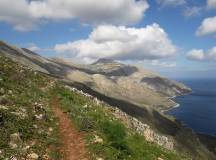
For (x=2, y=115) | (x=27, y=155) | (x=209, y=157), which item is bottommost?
(x=209, y=157)

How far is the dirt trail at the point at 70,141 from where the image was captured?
23188 millimetres

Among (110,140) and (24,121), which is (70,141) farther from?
(24,121)

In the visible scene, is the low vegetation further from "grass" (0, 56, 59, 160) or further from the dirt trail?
the dirt trail

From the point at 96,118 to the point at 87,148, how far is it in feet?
25.6

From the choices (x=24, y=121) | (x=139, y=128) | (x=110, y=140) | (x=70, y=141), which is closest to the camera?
(x=110, y=140)

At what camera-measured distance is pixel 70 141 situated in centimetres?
2589

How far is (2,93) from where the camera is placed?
31.8m

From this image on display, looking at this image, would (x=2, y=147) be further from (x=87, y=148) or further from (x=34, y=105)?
(x=34, y=105)

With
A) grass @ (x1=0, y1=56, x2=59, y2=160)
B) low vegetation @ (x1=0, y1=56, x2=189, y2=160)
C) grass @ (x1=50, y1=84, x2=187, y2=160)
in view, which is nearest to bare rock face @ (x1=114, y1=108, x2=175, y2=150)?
grass @ (x1=50, y1=84, x2=187, y2=160)

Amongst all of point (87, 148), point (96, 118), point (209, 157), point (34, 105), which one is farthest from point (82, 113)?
point (209, 157)

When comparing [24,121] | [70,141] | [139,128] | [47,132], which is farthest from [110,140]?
[139,128]

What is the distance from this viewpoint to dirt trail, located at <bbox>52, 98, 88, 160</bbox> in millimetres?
23188

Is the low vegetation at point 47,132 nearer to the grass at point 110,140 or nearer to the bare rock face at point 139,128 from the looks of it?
the grass at point 110,140

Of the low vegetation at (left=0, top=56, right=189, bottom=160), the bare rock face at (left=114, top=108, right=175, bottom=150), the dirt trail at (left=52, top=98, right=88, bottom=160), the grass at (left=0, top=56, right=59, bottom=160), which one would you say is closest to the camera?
the grass at (left=0, top=56, right=59, bottom=160)
